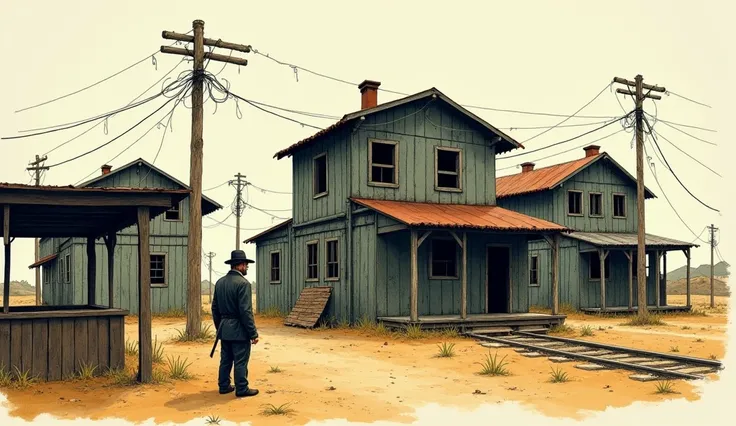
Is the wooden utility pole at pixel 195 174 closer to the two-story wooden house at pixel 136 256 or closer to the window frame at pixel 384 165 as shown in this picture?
the window frame at pixel 384 165

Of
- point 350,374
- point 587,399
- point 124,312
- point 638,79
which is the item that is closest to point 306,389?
point 350,374

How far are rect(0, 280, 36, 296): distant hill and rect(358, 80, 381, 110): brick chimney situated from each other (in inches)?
3437

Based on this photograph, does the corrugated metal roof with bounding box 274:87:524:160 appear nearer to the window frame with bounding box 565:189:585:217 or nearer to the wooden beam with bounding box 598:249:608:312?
the wooden beam with bounding box 598:249:608:312

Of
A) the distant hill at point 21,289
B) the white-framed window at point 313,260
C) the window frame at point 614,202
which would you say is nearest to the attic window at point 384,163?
the white-framed window at point 313,260

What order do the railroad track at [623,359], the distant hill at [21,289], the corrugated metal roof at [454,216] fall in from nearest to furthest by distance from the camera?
1. the railroad track at [623,359]
2. the corrugated metal roof at [454,216]
3. the distant hill at [21,289]

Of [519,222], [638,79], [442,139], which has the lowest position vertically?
[519,222]

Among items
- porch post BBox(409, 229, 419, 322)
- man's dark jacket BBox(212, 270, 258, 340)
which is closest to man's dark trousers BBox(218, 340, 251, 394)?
man's dark jacket BBox(212, 270, 258, 340)

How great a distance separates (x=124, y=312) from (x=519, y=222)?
12667 mm

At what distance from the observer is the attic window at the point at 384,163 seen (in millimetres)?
21806

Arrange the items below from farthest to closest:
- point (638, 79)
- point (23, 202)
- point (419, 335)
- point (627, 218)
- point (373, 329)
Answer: point (627, 218) < point (638, 79) < point (373, 329) < point (419, 335) < point (23, 202)

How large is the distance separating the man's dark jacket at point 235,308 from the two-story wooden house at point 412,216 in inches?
363

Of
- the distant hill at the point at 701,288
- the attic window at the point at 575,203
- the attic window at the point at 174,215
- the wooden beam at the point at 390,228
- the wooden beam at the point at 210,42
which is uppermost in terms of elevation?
the wooden beam at the point at 210,42

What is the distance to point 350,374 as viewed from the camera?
12.1 metres

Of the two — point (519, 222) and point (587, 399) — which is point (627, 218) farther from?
point (587, 399)
